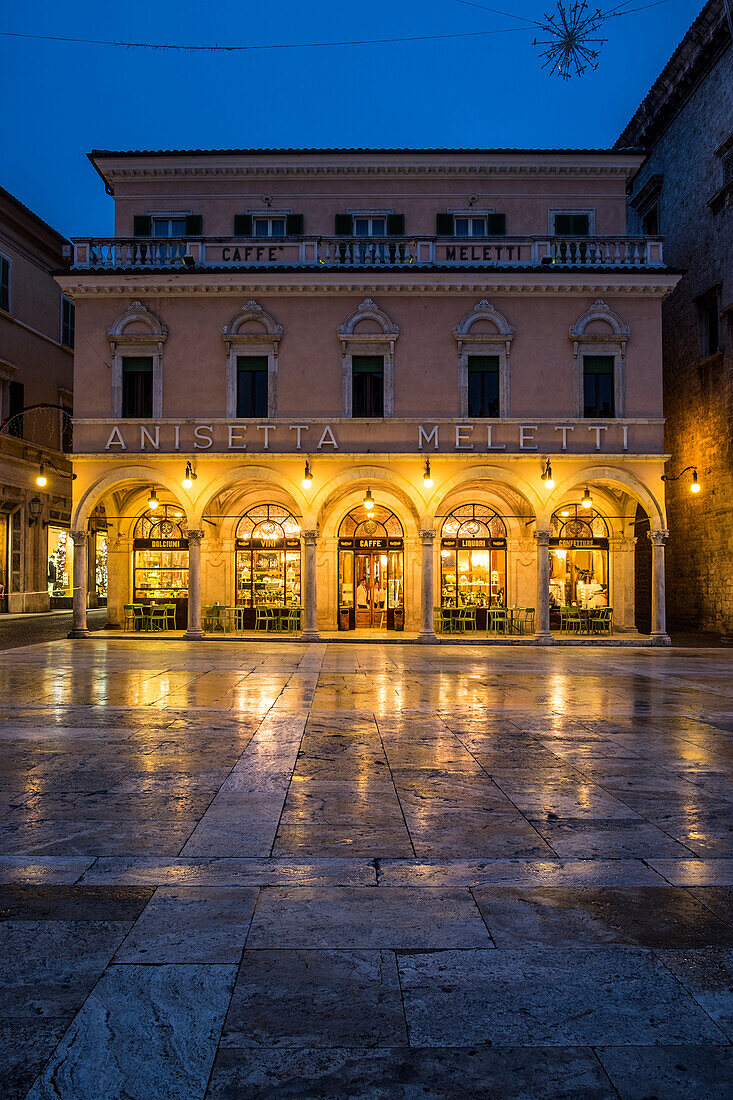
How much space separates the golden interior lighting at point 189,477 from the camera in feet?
67.8

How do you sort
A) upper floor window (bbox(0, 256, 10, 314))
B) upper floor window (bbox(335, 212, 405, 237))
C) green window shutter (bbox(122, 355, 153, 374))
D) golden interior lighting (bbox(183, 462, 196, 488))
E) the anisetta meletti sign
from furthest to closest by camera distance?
upper floor window (bbox(0, 256, 10, 314))
upper floor window (bbox(335, 212, 405, 237))
green window shutter (bbox(122, 355, 153, 374))
the anisetta meletti sign
golden interior lighting (bbox(183, 462, 196, 488))

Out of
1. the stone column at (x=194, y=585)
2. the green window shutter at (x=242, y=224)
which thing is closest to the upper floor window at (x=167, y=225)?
the green window shutter at (x=242, y=224)

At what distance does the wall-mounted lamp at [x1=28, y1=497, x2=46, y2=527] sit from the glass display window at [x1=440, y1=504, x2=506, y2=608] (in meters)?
18.1

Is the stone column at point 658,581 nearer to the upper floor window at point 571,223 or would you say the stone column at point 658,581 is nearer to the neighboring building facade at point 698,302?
the neighboring building facade at point 698,302

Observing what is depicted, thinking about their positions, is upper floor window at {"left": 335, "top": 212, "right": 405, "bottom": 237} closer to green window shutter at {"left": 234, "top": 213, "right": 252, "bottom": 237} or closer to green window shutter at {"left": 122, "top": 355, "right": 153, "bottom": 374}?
green window shutter at {"left": 234, "top": 213, "right": 252, "bottom": 237}

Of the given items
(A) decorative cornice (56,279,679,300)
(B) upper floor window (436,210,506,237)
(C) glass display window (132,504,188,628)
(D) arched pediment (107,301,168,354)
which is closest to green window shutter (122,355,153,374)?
(D) arched pediment (107,301,168,354)

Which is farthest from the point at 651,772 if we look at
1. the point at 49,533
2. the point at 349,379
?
the point at 49,533

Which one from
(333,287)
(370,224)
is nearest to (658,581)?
(333,287)

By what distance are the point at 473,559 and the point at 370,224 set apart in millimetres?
11106

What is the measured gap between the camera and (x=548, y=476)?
20578 mm

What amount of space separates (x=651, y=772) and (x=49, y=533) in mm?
31001

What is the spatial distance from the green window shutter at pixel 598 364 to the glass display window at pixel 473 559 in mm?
5185

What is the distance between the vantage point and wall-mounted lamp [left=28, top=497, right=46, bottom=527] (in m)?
31.2

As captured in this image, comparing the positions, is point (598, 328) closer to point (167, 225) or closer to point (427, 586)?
point (427, 586)
